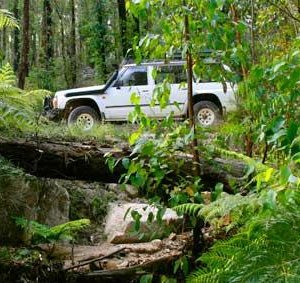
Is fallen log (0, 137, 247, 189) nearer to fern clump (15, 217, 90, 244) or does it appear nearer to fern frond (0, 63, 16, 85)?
fern clump (15, 217, 90, 244)

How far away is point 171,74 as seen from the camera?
3852 mm

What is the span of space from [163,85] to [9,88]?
1.95 m

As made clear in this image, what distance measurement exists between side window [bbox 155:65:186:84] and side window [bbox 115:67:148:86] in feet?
23.8

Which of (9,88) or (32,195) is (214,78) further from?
(32,195)

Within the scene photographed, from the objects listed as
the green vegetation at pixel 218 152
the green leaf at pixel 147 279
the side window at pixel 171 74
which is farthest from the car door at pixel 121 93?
the green leaf at pixel 147 279

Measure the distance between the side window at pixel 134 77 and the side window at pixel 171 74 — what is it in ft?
A: 23.8

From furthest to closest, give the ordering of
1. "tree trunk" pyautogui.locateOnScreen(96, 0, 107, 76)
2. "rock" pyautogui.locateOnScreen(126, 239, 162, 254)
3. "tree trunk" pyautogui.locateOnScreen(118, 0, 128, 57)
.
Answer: "tree trunk" pyautogui.locateOnScreen(96, 0, 107, 76), "tree trunk" pyautogui.locateOnScreen(118, 0, 128, 57), "rock" pyautogui.locateOnScreen(126, 239, 162, 254)

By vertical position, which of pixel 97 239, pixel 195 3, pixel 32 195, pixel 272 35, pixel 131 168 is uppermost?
pixel 272 35

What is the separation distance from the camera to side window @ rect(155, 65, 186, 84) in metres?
3.67

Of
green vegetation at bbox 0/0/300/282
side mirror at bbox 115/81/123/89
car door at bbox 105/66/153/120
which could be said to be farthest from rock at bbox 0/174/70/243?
side mirror at bbox 115/81/123/89

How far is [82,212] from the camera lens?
6.05 metres

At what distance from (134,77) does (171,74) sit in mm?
9379

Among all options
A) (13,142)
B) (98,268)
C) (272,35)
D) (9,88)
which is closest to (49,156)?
(13,142)

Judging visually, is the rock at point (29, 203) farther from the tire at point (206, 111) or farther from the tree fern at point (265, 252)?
the tire at point (206, 111)
